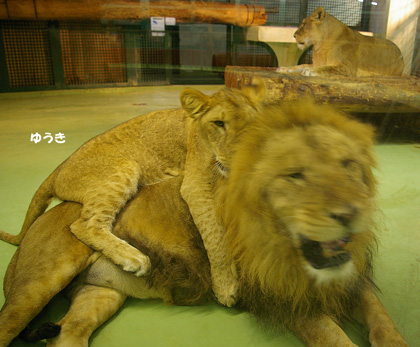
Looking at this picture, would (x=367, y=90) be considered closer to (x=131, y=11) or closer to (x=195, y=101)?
(x=131, y=11)

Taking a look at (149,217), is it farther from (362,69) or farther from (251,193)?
(362,69)

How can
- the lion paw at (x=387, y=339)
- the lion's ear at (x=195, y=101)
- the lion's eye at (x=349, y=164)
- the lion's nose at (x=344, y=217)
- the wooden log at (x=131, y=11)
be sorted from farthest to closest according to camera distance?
the wooden log at (x=131, y=11), the lion's ear at (x=195, y=101), the lion paw at (x=387, y=339), the lion's eye at (x=349, y=164), the lion's nose at (x=344, y=217)

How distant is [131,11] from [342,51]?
214cm

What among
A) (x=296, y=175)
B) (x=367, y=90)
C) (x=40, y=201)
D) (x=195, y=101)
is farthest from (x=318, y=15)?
(x=296, y=175)

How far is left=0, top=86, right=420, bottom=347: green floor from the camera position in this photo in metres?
1.21

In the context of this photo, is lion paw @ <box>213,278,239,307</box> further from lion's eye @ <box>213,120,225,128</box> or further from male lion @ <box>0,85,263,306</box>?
lion's eye @ <box>213,120,225,128</box>

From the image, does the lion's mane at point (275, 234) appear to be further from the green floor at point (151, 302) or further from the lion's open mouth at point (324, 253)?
the green floor at point (151, 302)

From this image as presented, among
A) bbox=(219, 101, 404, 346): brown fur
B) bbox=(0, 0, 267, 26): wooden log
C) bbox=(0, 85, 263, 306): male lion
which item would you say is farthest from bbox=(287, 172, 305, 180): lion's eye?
bbox=(0, 0, 267, 26): wooden log

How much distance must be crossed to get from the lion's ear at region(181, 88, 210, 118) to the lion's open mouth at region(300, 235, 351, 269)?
2.49 ft

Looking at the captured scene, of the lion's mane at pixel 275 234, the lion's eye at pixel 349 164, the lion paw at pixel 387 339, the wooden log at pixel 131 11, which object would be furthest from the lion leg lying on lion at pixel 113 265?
the wooden log at pixel 131 11

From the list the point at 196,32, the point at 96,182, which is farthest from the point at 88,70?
the point at 96,182

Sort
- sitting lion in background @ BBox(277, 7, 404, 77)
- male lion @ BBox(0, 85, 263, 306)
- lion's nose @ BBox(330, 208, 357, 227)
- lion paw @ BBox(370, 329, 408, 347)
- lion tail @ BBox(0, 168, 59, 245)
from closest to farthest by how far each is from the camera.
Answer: lion's nose @ BBox(330, 208, 357, 227)
lion paw @ BBox(370, 329, 408, 347)
male lion @ BBox(0, 85, 263, 306)
lion tail @ BBox(0, 168, 59, 245)
sitting lion in background @ BBox(277, 7, 404, 77)

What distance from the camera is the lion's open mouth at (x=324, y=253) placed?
810 millimetres

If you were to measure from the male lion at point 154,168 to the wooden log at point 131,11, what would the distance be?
0.65 meters
